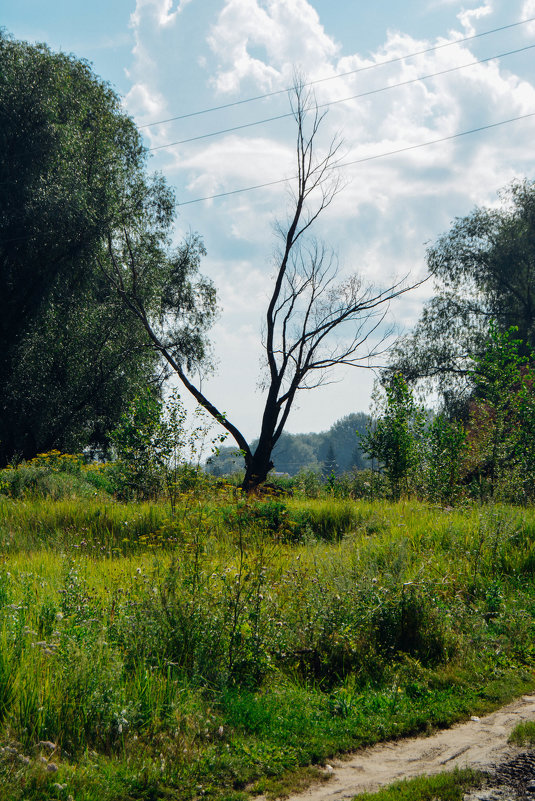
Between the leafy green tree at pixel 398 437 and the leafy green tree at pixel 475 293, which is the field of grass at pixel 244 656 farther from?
the leafy green tree at pixel 475 293

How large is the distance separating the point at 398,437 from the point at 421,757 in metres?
11.1

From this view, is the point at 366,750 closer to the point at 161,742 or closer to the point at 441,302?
the point at 161,742

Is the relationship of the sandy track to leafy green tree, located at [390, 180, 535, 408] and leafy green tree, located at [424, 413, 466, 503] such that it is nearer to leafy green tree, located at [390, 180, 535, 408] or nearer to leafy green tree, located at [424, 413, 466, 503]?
leafy green tree, located at [424, 413, 466, 503]

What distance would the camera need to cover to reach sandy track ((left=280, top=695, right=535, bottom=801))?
4.20m

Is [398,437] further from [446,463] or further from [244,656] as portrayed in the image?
[244,656]

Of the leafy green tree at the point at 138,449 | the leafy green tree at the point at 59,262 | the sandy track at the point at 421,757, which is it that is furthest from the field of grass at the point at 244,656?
the leafy green tree at the point at 59,262

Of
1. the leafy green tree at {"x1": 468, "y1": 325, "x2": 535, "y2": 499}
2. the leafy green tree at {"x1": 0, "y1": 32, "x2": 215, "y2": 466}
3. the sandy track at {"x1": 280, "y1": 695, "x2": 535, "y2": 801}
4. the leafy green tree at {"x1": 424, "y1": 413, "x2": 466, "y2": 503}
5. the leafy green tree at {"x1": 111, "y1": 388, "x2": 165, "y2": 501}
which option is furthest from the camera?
the leafy green tree at {"x1": 0, "y1": 32, "x2": 215, "y2": 466}

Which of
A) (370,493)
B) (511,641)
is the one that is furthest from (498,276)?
(511,641)

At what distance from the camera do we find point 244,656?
5.71 meters

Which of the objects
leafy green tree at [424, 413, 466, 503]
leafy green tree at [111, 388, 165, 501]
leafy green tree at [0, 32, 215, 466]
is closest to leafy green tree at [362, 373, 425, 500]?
leafy green tree at [424, 413, 466, 503]

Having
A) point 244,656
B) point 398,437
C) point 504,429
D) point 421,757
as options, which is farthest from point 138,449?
point 421,757

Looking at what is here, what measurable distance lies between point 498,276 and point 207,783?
30424 mm

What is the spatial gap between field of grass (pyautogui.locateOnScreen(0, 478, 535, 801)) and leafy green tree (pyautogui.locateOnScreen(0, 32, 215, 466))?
15.0 m

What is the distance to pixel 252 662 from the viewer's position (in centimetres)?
570
